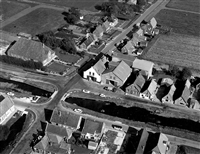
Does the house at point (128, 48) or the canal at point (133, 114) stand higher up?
the house at point (128, 48)

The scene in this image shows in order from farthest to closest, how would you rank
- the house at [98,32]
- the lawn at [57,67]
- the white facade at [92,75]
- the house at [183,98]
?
1. the house at [98,32]
2. the lawn at [57,67]
3. the white facade at [92,75]
4. the house at [183,98]

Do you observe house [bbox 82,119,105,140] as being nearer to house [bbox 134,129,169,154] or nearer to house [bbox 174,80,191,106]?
house [bbox 134,129,169,154]

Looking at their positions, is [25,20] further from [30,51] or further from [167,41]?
[167,41]

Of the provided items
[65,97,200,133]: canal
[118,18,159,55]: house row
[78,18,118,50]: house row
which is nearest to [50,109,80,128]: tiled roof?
[65,97,200,133]: canal

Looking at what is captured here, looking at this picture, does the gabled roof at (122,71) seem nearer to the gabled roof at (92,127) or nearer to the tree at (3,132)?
the gabled roof at (92,127)

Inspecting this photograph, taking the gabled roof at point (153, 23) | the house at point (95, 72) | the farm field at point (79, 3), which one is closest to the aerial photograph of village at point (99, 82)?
the house at point (95, 72)
